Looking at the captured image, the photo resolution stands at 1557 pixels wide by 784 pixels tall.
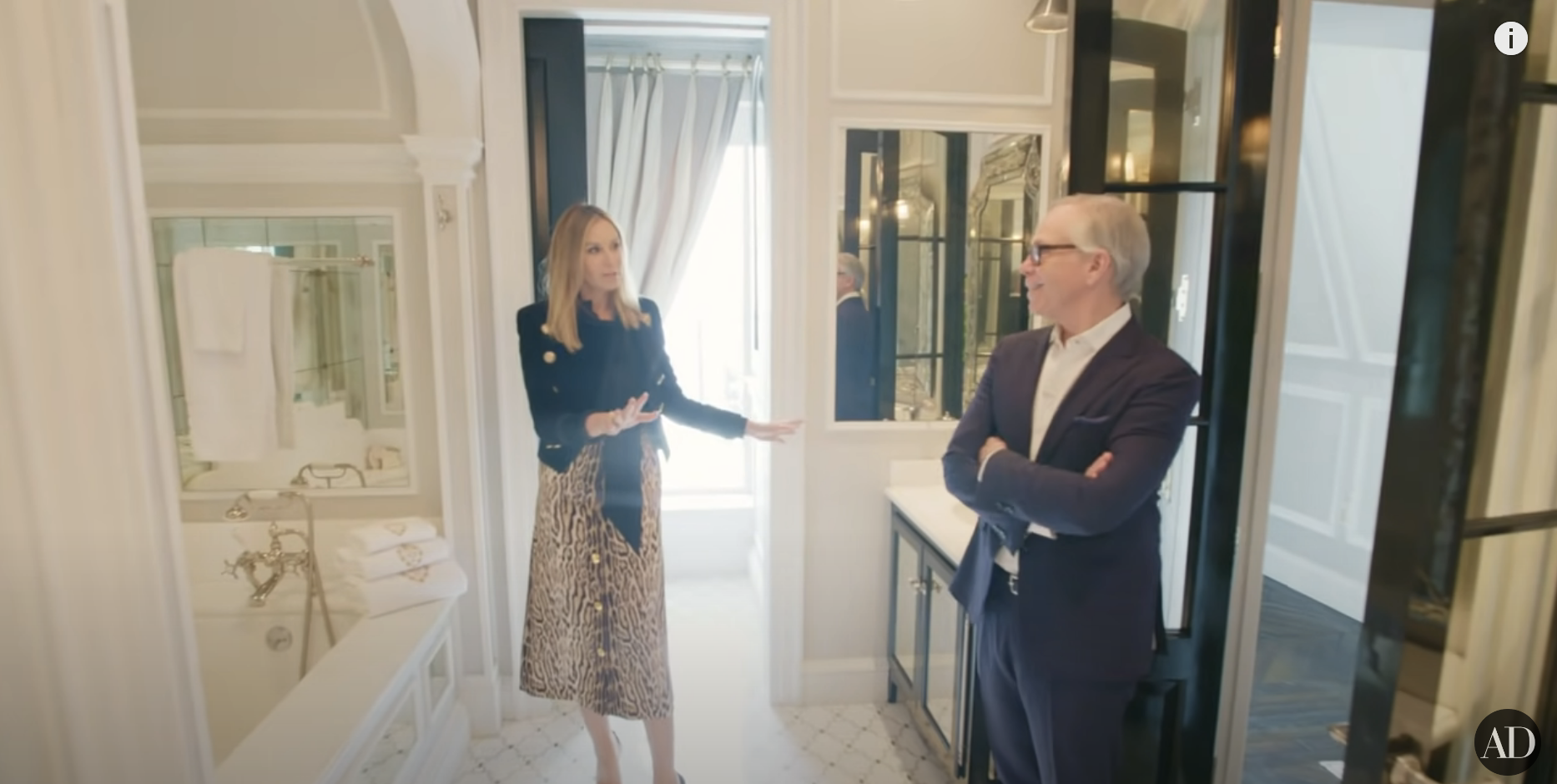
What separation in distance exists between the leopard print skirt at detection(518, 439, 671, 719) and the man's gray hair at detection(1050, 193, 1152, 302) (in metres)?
1.24

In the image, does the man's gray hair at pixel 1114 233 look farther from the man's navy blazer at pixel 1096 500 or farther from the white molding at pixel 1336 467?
the white molding at pixel 1336 467

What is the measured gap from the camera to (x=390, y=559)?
6.76 ft

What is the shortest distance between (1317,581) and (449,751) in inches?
135

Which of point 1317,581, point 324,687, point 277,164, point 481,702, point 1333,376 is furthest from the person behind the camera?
point 1317,581

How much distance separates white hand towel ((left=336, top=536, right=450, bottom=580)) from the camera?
6.64ft

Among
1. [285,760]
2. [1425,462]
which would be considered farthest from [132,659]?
[1425,462]

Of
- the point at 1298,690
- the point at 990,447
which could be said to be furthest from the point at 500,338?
the point at 1298,690

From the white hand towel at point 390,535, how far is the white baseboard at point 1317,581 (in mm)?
3096

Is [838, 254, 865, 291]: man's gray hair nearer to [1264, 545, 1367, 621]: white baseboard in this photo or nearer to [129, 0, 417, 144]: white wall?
[129, 0, 417, 144]: white wall

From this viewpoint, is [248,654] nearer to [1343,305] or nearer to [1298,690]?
[1298,690]

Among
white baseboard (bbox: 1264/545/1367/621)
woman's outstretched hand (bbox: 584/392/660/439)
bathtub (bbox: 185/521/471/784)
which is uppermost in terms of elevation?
woman's outstretched hand (bbox: 584/392/660/439)

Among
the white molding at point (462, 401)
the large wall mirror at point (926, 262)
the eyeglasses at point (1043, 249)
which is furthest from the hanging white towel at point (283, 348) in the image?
the eyeglasses at point (1043, 249)

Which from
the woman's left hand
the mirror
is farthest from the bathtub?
the woman's left hand

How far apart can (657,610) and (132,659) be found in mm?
1346
